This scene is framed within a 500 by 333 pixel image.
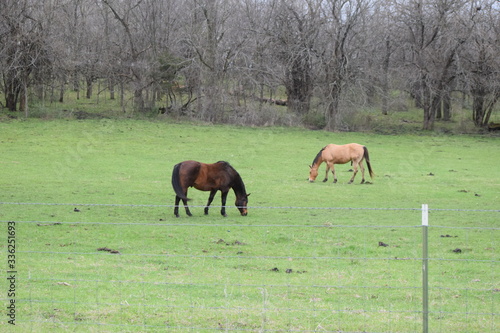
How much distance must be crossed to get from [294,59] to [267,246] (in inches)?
1030

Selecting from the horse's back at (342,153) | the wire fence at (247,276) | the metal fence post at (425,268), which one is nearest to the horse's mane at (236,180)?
the wire fence at (247,276)

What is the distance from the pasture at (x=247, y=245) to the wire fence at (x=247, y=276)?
32 millimetres

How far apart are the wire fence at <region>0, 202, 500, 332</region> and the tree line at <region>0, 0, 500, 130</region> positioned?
22040 millimetres

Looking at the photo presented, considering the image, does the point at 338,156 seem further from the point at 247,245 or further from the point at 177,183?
the point at 247,245

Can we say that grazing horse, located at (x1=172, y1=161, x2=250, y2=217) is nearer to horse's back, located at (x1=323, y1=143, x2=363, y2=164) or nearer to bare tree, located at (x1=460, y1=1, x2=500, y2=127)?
horse's back, located at (x1=323, y1=143, x2=363, y2=164)

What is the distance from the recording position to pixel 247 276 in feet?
30.0

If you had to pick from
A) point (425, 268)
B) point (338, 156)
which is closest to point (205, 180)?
point (338, 156)

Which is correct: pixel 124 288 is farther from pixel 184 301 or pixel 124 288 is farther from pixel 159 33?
pixel 159 33

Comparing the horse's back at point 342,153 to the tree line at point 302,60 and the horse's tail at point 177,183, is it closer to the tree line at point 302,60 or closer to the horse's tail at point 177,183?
the horse's tail at point 177,183

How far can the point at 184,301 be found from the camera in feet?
→ 24.5

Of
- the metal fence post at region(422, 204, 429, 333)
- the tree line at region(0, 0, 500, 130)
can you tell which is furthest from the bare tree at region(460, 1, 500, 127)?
the metal fence post at region(422, 204, 429, 333)

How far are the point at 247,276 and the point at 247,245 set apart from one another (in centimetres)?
267

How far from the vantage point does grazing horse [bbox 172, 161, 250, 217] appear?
48.5ft

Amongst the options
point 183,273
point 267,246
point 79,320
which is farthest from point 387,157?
point 79,320
